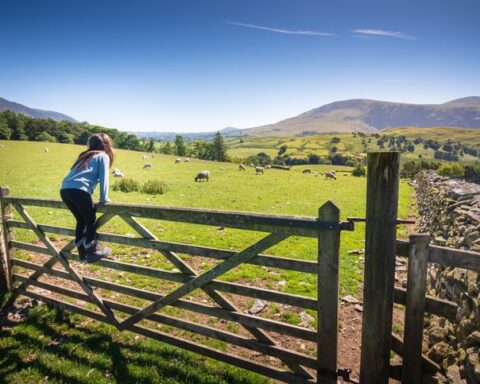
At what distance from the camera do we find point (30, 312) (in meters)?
6.61

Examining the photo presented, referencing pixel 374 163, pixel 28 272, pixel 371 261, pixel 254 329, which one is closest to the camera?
pixel 374 163

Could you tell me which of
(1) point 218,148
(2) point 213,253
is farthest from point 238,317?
(1) point 218,148

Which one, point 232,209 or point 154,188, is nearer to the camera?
point 232,209

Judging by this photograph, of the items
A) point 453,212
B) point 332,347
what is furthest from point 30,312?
point 453,212

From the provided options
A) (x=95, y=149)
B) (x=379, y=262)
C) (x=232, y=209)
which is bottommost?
(x=232, y=209)

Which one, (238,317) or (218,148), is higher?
(218,148)

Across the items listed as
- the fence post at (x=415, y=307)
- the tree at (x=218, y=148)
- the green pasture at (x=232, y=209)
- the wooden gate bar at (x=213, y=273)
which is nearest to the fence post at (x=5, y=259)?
the green pasture at (x=232, y=209)

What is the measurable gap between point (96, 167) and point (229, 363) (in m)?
4.09

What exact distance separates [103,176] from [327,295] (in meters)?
4.19

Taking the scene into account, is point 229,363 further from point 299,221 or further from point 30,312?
point 30,312

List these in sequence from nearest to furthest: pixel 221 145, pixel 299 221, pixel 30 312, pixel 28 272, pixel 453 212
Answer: pixel 299 221
pixel 30 312
pixel 453 212
pixel 28 272
pixel 221 145

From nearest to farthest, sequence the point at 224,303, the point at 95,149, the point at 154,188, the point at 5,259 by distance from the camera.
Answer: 1. the point at 224,303
2. the point at 95,149
3. the point at 5,259
4. the point at 154,188

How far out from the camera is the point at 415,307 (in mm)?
3547

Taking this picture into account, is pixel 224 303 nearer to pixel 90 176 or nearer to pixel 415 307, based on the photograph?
pixel 415 307
